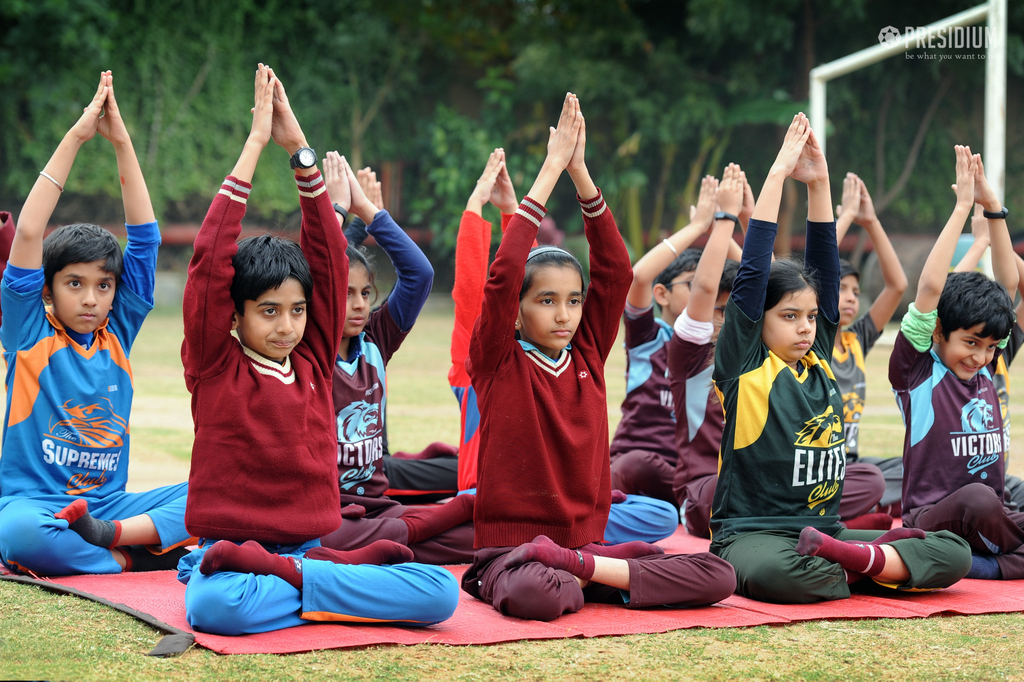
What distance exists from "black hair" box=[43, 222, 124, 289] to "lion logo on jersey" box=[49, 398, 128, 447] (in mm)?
386

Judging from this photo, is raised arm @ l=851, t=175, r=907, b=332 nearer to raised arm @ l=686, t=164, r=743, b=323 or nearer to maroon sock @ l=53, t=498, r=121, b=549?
raised arm @ l=686, t=164, r=743, b=323

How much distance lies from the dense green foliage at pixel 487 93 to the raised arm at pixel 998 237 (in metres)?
11.5

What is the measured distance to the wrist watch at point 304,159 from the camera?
2479 mm

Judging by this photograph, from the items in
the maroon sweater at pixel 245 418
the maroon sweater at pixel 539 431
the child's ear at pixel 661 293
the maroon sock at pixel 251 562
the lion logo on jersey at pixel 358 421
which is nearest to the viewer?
the maroon sock at pixel 251 562

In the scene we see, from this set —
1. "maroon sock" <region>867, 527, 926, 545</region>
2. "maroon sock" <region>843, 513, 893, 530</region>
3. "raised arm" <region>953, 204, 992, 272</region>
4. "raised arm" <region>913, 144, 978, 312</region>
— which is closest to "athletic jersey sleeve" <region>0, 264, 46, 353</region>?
"maroon sock" <region>867, 527, 926, 545</region>

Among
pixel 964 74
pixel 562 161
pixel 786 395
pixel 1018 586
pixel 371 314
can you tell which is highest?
pixel 964 74

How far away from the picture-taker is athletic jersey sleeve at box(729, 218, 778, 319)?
275cm

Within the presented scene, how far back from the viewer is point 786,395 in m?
2.89

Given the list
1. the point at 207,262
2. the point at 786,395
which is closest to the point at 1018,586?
the point at 786,395

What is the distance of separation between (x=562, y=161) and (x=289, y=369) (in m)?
0.87

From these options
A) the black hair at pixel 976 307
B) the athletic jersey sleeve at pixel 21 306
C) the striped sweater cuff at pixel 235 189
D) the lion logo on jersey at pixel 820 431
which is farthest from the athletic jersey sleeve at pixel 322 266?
the black hair at pixel 976 307

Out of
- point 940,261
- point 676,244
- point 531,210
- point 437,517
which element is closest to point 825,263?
point 940,261

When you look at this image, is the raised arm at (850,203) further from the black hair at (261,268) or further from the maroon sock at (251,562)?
the maroon sock at (251,562)

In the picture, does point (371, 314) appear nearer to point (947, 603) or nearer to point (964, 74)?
point (947, 603)
